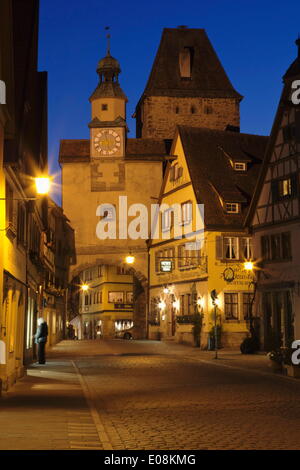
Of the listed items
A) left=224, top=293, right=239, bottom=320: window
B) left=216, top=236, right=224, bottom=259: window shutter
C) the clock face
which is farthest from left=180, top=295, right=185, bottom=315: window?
the clock face

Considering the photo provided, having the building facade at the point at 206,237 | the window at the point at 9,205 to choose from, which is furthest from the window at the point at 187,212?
the window at the point at 9,205

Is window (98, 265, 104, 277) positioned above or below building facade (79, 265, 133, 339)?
above

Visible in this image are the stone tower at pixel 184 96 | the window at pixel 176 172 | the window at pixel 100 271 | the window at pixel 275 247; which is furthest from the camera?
the window at pixel 100 271

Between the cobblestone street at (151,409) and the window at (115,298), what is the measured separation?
49709 mm

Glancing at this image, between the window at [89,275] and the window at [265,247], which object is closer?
Answer: the window at [265,247]

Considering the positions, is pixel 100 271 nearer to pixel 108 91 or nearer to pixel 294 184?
pixel 108 91

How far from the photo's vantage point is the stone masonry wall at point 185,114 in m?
61.0

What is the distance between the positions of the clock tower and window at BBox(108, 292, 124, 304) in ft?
79.9

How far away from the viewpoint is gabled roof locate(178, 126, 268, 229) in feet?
132

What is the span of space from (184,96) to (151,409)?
50.7 m

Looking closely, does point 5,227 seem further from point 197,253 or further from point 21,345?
point 197,253

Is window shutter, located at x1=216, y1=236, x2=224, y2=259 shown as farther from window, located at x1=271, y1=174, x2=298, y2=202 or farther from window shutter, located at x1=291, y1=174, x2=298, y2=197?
window shutter, located at x1=291, y1=174, x2=298, y2=197

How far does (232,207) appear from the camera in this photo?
40.8 metres

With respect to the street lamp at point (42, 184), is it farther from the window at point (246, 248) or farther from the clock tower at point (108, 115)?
the clock tower at point (108, 115)
